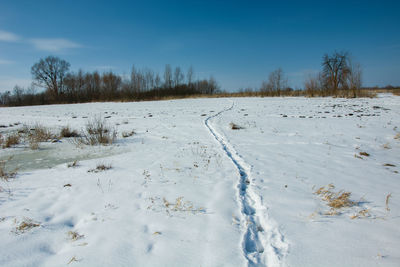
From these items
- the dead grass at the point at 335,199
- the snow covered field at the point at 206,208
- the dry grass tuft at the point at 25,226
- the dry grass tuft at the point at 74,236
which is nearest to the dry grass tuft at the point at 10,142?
the snow covered field at the point at 206,208

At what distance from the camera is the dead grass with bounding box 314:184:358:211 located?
2305mm

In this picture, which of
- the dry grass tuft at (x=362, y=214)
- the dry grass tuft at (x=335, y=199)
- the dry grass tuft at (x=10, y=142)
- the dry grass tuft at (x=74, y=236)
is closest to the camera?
the dry grass tuft at (x=74, y=236)

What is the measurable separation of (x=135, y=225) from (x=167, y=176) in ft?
4.27

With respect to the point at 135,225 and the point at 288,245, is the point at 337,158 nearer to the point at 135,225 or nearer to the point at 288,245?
the point at 288,245

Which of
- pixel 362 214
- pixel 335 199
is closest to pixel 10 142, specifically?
pixel 335 199

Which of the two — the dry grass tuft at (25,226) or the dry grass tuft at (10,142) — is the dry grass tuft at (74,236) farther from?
the dry grass tuft at (10,142)

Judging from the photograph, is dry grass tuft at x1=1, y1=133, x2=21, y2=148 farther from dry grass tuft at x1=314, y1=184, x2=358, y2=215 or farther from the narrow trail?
dry grass tuft at x1=314, y1=184, x2=358, y2=215

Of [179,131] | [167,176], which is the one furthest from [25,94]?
[167,176]

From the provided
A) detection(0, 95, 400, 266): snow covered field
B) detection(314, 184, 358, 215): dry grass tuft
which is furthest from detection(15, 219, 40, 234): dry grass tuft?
detection(314, 184, 358, 215): dry grass tuft

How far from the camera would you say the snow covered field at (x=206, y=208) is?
5.44ft

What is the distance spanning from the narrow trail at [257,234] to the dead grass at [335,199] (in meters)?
0.79

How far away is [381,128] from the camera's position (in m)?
6.34

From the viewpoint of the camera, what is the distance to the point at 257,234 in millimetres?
1930

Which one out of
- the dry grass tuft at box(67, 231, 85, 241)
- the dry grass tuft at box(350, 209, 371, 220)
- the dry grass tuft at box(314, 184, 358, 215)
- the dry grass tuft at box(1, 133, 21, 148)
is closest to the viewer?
the dry grass tuft at box(67, 231, 85, 241)
